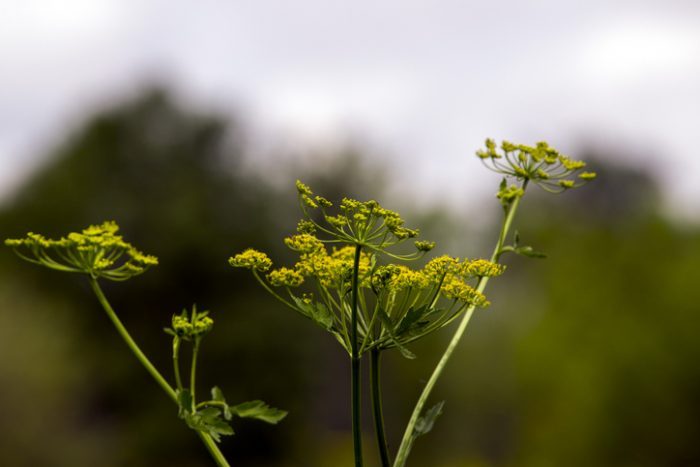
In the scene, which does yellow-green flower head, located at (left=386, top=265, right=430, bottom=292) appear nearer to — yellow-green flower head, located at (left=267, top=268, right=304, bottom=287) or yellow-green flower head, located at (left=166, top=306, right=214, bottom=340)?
yellow-green flower head, located at (left=267, top=268, right=304, bottom=287)

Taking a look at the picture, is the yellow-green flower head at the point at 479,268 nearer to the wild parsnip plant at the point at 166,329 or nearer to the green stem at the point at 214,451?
the wild parsnip plant at the point at 166,329

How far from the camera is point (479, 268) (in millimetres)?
3229

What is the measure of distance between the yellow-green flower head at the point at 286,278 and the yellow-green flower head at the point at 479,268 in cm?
63

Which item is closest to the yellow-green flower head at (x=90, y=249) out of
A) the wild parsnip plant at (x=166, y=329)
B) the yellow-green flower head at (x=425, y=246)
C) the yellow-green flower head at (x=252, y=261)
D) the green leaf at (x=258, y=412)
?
the wild parsnip plant at (x=166, y=329)

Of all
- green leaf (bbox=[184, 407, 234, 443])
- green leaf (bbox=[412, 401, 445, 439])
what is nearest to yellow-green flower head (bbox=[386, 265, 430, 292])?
green leaf (bbox=[412, 401, 445, 439])

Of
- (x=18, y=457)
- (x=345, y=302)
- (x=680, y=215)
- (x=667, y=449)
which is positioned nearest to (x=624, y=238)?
(x=680, y=215)

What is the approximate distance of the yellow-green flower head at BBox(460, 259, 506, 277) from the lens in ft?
10.5

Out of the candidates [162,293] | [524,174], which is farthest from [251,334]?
[524,174]

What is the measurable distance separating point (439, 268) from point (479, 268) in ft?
0.60

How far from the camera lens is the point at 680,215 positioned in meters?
29.2

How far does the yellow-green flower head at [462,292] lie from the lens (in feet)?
10.4

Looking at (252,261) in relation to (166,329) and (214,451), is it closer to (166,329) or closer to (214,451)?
(166,329)

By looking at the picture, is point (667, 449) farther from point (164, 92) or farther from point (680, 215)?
point (164, 92)

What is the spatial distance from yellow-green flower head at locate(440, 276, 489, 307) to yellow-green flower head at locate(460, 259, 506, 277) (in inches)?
1.9
